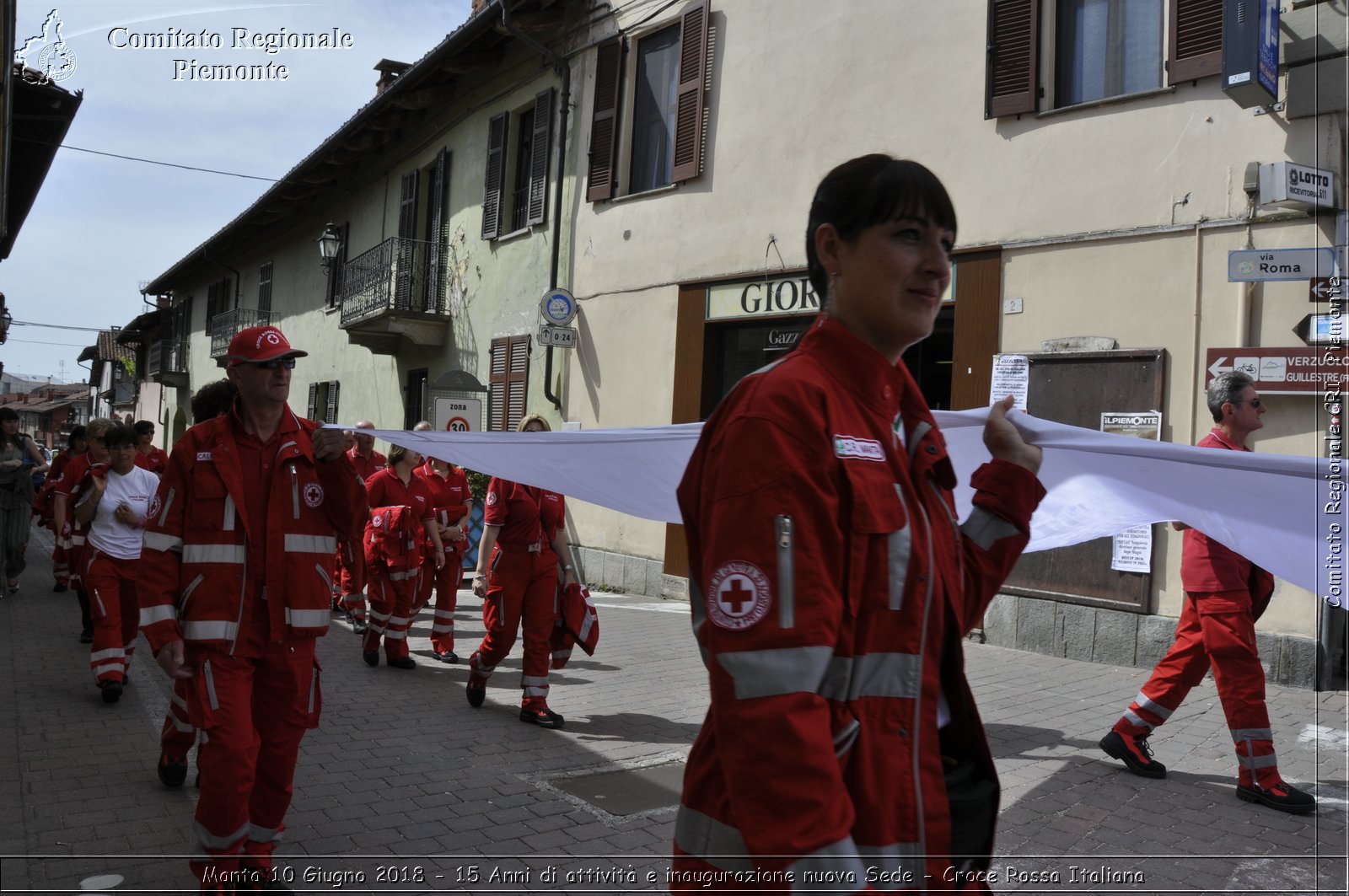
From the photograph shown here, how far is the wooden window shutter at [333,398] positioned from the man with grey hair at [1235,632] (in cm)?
2231

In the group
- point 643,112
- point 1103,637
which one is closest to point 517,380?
point 643,112

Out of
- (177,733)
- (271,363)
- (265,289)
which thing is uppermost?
(265,289)

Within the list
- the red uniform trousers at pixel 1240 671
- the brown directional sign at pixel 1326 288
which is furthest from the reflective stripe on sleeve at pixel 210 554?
the brown directional sign at pixel 1326 288

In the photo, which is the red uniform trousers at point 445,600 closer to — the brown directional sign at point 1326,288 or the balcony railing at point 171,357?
the brown directional sign at point 1326,288

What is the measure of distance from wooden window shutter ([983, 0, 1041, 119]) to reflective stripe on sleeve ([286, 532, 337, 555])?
8243mm

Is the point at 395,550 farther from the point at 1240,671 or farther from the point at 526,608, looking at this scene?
the point at 1240,671

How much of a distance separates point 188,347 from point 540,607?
38.9 meters

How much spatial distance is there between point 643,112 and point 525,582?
985cm

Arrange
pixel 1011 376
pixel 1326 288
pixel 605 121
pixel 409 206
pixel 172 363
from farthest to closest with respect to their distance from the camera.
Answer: pixel 172 363, pixel 409 206, pixel 605 121, pixel 1011 376, pixel 1326 288

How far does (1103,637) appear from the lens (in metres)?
9.15

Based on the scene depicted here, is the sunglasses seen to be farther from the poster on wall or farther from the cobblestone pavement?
the poster on wall

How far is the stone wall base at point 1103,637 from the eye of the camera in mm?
7980

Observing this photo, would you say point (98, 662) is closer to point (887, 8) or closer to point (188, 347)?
point (887, 8)

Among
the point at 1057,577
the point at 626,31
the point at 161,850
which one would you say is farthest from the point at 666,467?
the point at 626,31
